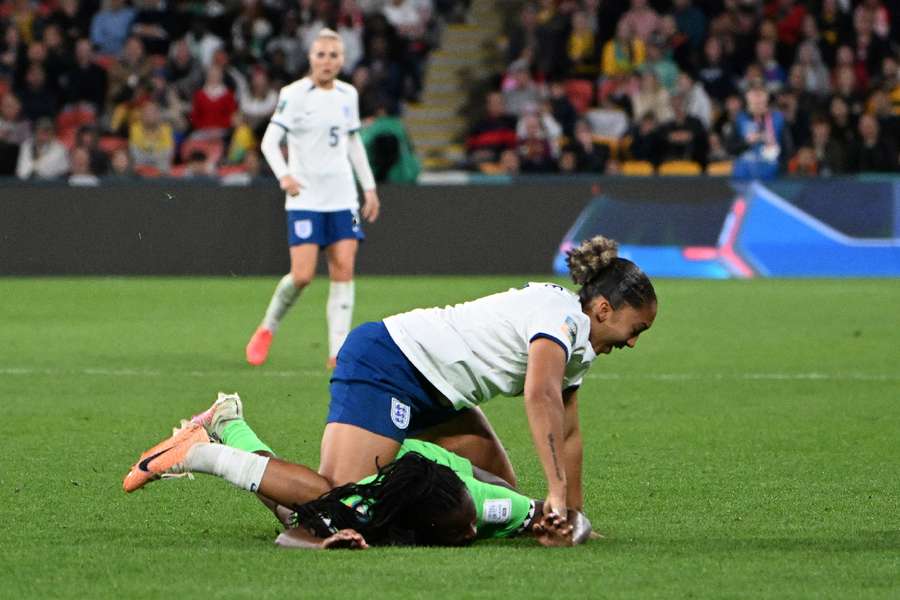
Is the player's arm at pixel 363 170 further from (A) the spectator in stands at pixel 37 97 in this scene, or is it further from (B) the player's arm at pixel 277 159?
(A) the spectator in stands at pixel 37 97

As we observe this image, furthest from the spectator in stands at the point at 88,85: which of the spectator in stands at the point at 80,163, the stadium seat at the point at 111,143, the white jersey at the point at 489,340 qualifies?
the white jersey at the point at 489,340

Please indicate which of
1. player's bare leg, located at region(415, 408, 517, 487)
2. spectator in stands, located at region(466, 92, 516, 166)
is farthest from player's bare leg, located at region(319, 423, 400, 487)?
spectator in stands, located at region(466, 92, 516, 166)

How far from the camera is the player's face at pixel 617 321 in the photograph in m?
5.85

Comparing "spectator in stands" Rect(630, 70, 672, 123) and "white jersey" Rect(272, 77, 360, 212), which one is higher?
"white jersey" Rect(272, 77, 360, 212)

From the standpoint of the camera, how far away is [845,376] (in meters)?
11.2

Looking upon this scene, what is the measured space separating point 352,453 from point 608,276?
1.06 m

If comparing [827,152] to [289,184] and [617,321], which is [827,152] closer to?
[289,184]

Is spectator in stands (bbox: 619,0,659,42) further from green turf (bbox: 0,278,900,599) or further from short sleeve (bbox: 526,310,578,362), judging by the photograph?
short sleeve (bbox: 526,310,578,362)

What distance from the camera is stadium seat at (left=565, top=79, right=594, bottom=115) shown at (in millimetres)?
22297

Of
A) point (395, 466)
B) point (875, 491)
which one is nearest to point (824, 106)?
point (875, 491)

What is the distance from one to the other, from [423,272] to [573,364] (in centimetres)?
1330

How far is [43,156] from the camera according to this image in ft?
67.6

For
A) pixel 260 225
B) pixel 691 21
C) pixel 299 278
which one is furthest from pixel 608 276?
pixel 691 21

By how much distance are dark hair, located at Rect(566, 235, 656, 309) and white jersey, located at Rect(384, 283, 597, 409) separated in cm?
8
